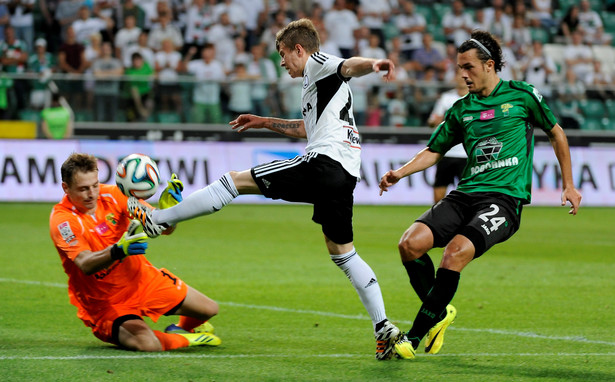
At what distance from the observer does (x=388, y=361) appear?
253 inches

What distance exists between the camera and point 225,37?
2261 cm

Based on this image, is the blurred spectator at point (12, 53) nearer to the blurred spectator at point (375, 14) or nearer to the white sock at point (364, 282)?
the blurred spectator at point (375, 14)

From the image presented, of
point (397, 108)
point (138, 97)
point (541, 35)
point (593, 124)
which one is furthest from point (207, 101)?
point (541, 35)

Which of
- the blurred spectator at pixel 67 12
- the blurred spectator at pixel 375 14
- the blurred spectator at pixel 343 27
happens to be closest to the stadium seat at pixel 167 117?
the blurred spectator at pixel 67 12

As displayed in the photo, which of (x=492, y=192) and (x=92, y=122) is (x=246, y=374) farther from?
(x=92, y=122)

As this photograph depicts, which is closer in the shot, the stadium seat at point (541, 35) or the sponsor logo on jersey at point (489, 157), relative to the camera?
the sponsor logo on jersey at point (489, 157)

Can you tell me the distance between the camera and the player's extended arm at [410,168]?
6668mm

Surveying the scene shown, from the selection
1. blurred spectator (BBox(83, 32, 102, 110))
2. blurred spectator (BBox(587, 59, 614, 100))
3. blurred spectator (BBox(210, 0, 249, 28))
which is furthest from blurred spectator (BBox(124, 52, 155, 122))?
blurred spectator (BBox(587, 59, 614, 100))

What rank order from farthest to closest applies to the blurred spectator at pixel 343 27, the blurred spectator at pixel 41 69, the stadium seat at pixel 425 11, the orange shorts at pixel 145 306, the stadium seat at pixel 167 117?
the stadium seat at pixel 425 11 < the blurred spectator at pixel 343 27 < the stadium seat at pixel 167 117 < the blurred spectator at pixel 41 69 < the orange shorts at pixel 145 306

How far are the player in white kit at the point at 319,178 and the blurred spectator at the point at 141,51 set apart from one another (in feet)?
48.8

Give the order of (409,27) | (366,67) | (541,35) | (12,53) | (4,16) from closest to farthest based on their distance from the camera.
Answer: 1. (366,67)
2. (12,53)
3. (4,16)
4. (409,27)
5. (541,35)

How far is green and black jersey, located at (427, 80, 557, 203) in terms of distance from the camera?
664 centimetres

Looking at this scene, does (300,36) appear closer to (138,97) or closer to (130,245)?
(130,245)

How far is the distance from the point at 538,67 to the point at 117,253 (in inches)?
749
